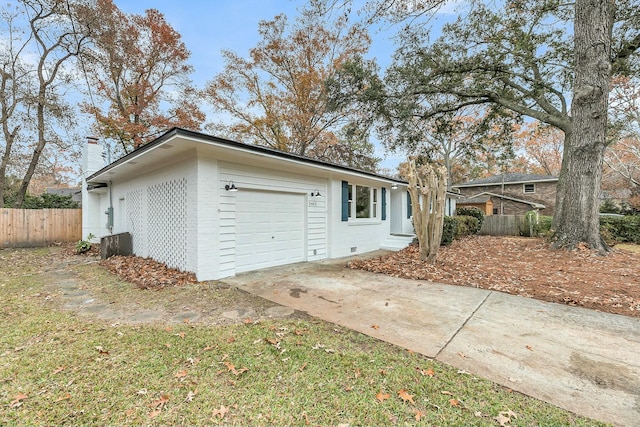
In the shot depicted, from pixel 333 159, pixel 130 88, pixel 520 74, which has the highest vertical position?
pixel 130 88

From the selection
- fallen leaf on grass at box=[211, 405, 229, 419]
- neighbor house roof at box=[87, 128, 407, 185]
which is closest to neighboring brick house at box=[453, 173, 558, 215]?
neighbor house roof at box=[87, 128, 407, 185]

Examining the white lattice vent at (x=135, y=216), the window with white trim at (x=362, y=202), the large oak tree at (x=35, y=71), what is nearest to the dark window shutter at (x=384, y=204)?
the window with white trim at (x=362, y=202)

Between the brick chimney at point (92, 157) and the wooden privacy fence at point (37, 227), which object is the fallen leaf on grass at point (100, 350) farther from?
the wooden privacy fence at point (37, 227)

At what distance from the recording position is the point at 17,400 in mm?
2162

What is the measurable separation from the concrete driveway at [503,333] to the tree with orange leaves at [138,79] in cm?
1443

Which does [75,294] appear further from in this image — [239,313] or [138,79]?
[138,79]

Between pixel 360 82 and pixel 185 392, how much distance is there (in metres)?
12.7

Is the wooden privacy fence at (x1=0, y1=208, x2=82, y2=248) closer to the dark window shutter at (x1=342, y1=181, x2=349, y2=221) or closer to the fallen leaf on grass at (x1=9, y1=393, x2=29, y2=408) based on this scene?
the dark window shutter at (x1=342, y1=181, x2=349, y2=221)

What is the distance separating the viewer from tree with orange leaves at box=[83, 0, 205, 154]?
14.5m

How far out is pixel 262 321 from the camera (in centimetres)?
369

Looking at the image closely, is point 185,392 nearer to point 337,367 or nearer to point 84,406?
point 84,406

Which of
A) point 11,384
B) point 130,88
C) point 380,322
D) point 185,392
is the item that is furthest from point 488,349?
point 130,88

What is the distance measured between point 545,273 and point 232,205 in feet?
23.3

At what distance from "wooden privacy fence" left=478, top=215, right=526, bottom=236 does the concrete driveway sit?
46.5ft
